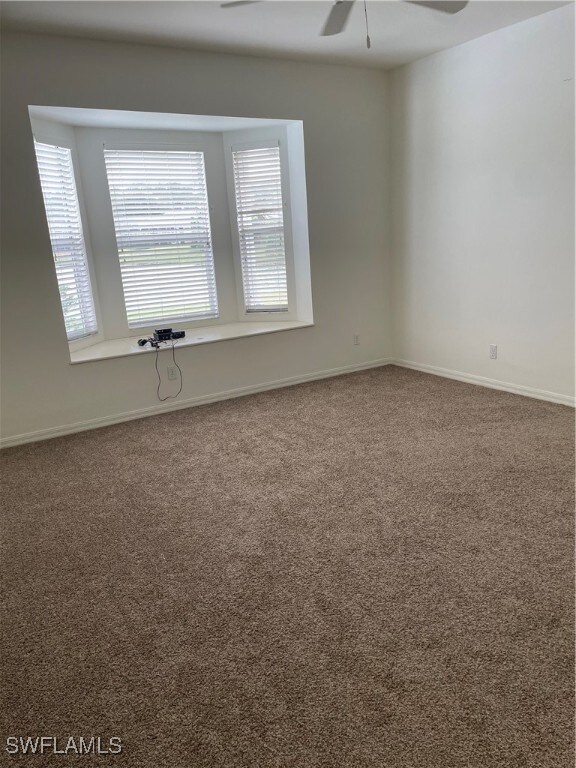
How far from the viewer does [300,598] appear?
2076mm

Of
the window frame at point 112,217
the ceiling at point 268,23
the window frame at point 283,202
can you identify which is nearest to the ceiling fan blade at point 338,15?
the ceiling at point 268,23

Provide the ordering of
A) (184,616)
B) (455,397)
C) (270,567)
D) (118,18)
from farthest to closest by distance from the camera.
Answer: (455,397) → (118,18) → (270,567) → (184,616)

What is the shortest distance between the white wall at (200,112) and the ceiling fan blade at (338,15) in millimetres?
1568

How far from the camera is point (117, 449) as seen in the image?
3713 millimetres

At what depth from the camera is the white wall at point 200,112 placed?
362 centimetres

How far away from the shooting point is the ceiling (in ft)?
10.4

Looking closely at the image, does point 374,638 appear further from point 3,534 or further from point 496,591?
point 3,534

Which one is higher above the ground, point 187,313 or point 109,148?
point 109,148

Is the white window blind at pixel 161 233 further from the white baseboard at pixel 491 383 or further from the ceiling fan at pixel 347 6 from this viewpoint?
the ceiling fan at pixel 347 6

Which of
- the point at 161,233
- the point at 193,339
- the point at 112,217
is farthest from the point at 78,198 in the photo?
the point at 193,339

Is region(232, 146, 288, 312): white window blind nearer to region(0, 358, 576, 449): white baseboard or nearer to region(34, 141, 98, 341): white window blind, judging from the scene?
region(0, 358, 576, 449): white baseboard

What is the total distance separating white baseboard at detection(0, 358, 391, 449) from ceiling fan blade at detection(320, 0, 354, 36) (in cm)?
280

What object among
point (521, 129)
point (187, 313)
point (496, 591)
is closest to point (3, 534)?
point (496, 591)

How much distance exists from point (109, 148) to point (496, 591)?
4.37 metres
